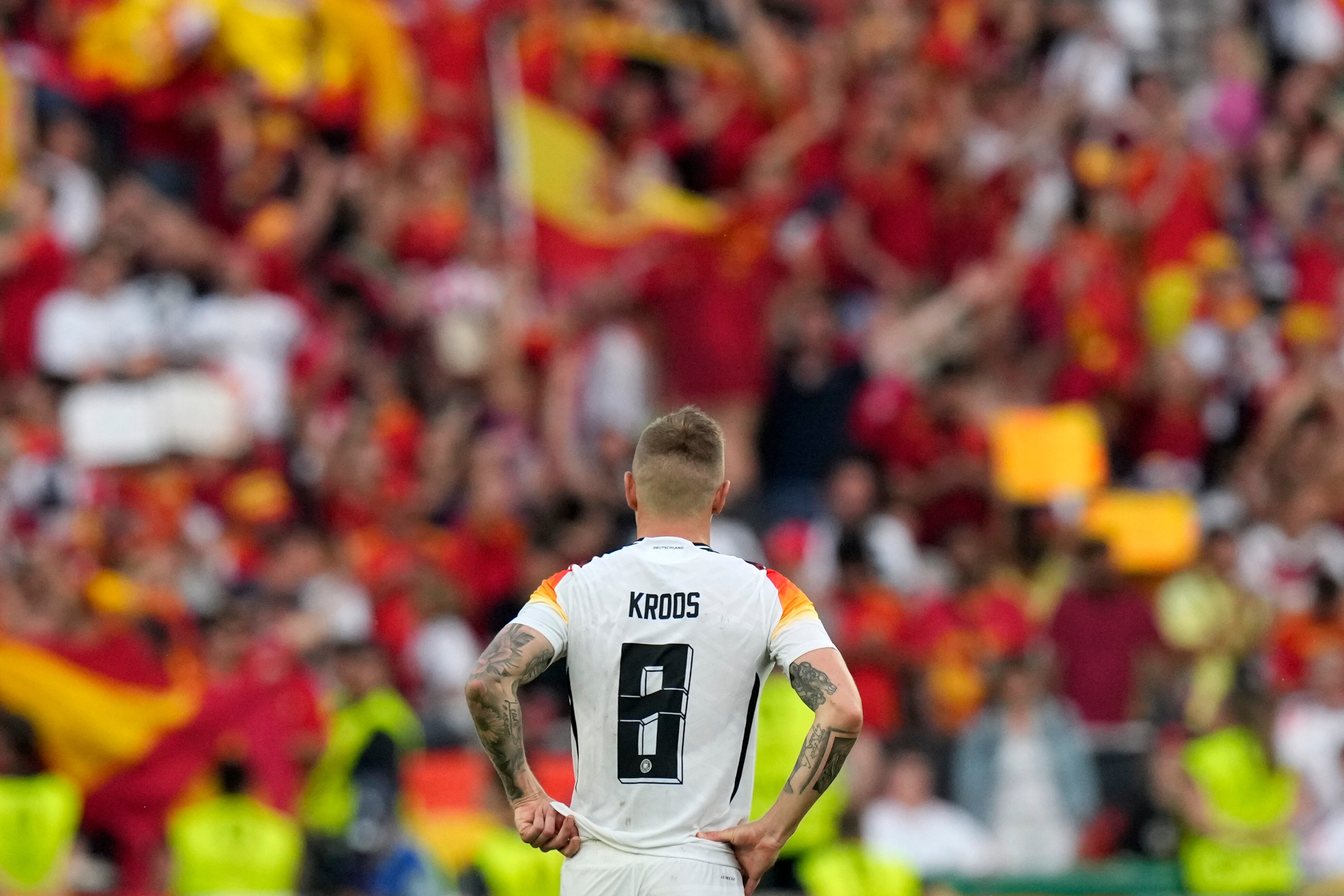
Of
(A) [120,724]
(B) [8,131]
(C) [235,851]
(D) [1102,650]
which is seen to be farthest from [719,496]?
(B) [8,131]

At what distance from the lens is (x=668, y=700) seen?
5.12 meters

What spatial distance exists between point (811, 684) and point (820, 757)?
167 mm

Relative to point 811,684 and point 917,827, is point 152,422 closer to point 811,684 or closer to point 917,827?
point 917,827

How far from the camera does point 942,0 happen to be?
1823 cm

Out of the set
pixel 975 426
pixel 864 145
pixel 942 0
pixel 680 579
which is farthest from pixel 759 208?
pixel 680 579

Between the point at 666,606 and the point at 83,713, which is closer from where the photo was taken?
the point at 666,606

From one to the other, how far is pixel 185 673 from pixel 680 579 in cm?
748

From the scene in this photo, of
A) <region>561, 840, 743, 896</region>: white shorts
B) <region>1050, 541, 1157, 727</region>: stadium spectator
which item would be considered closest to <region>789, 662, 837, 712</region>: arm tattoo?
<region>561, 840, 743, 896</region>: white shorts

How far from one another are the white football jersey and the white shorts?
0.07 feet

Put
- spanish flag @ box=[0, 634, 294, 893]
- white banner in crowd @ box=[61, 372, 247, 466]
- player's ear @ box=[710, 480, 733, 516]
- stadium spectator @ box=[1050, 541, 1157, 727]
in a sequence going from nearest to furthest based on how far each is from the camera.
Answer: player's ear @ box=[710, 480, 733, 516] < spanish flag @ box=[0, 634, 294, 893] < stadium spectator @ box=[1050, 541, 1157, 727] < white banner in crowd @ box=[61, 372, 247, 466]

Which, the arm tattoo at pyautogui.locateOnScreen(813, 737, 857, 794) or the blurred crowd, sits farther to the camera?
the blurred crowd

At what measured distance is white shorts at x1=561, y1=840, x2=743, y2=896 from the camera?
502 centimetres

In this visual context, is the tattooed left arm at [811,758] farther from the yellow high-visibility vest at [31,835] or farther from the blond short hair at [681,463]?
the yellow high-visibility vest at [31,835]

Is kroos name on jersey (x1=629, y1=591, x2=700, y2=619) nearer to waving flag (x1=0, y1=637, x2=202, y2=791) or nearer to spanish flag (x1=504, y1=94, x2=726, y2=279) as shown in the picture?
waving flag (x1=0, y1=637, x2=202, y2=791)
